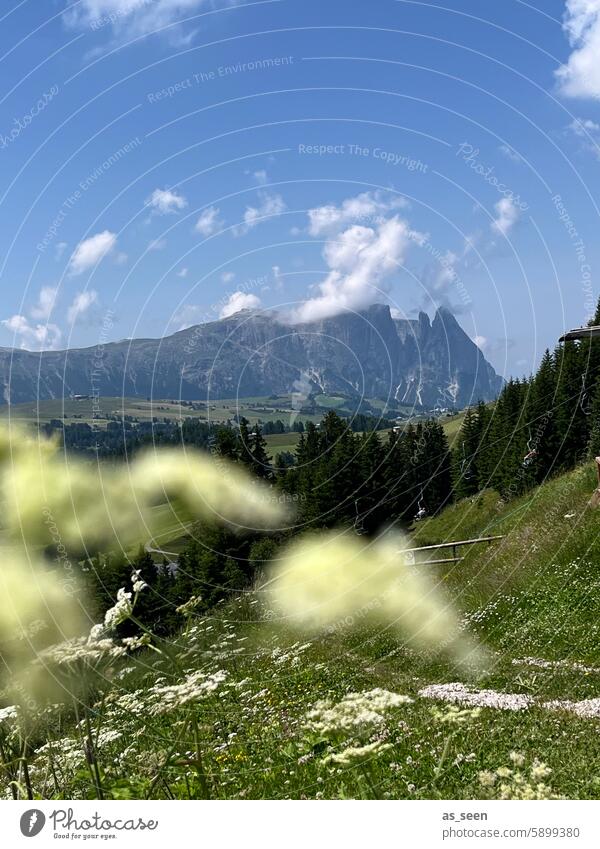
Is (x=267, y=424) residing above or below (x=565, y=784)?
above

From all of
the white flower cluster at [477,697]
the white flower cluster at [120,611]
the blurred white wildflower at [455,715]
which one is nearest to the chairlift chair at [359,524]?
the blurred white wildflower at [455,715]

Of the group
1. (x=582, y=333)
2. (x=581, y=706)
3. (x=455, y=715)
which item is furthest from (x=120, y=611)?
(x=581, y=706)

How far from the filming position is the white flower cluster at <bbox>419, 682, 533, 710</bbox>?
28.6 feet

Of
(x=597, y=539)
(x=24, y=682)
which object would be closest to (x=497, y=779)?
(x=24, y=682)

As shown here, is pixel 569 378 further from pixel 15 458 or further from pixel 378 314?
pixel 15 458

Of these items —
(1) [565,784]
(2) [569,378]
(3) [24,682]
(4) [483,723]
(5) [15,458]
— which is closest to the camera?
(5) [15,458]

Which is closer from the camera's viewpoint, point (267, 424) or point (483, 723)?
point (267, 424)

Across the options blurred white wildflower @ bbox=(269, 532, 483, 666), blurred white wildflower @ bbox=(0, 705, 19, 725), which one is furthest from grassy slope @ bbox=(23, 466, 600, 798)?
blurred white wildflower @ bbox=(0, 705, 19, 725)

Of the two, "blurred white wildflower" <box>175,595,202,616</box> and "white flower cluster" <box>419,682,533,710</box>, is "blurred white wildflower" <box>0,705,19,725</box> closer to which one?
"blurred white wildflower" <box>175,595,202,616</box>

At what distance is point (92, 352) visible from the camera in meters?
4.79

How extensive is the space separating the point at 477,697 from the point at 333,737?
483cm

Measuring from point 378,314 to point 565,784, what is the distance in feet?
13.0

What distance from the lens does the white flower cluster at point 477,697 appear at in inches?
343
